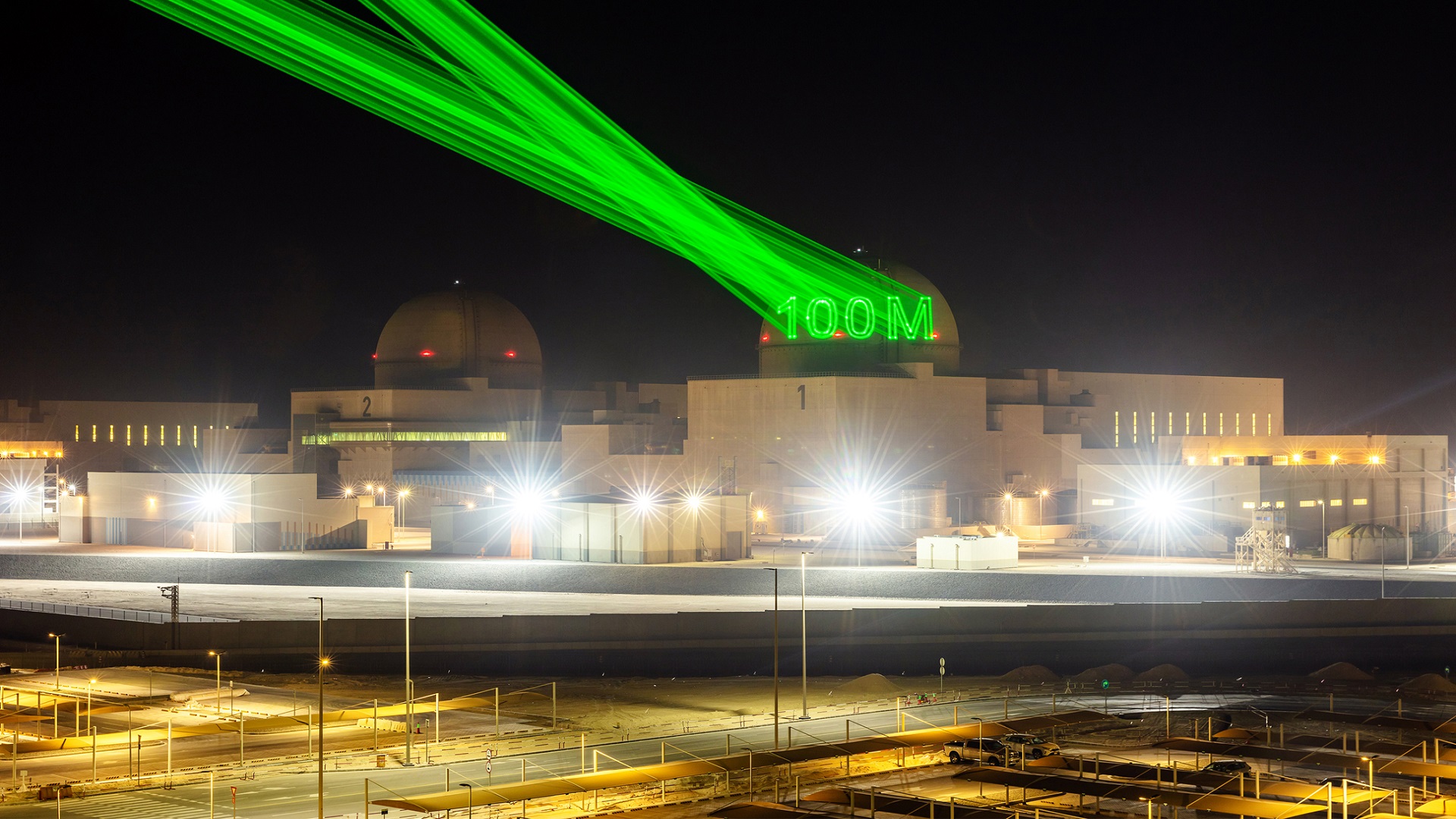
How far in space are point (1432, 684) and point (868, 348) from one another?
40104mm

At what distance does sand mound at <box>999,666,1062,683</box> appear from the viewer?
4041 cm

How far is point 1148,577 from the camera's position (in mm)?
54406

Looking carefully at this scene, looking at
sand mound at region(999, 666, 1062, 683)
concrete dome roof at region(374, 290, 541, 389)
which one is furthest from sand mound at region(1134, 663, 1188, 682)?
concrete dome roof at region(374, 290, 541, 389)

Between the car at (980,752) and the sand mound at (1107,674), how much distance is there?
11.8 m

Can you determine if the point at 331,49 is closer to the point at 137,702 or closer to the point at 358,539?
the point at 137,702

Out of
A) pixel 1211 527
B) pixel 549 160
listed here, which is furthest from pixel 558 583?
pixel 1211 527

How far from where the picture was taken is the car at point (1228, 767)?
27.3m

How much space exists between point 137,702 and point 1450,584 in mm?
42806

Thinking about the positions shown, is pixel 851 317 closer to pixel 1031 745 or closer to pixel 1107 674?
pixel 1107 674

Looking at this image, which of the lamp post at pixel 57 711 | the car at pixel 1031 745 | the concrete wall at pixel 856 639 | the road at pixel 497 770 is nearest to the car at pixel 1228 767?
the car at pixel 1031 745

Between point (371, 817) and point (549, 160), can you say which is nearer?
point (371, 817)

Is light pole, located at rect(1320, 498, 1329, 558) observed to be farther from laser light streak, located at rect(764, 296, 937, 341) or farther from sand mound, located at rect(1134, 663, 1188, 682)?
sand mound, located at rect(1134, 663, 1188, 682)

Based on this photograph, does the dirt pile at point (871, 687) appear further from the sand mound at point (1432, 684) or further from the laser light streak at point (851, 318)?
the laser light streak at point (851, 318)

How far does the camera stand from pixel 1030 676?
4088 cm
